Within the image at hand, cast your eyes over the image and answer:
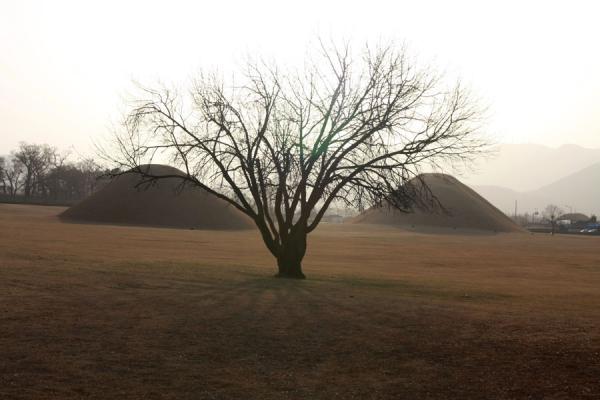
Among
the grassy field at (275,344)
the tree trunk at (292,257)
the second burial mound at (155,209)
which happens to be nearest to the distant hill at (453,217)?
the second burial mound at (155,209)

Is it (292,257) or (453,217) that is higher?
(453,217)

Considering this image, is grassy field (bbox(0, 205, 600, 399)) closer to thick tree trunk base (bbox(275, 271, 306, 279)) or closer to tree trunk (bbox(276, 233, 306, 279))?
thick tree trunk base (bbox(275, 271, 306, 279))

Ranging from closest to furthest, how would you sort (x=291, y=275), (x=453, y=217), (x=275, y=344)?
(x=275, y=344), (x=291, y=275), (x=453, y=217)

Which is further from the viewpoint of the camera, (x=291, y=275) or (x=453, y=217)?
(x=453, y=217)

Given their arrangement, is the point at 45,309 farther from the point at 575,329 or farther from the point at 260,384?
the point at 575,329

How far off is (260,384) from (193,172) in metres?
17.2

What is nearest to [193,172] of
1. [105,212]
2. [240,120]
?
[240,120]

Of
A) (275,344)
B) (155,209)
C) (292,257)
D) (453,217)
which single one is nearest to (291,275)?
(292,257)

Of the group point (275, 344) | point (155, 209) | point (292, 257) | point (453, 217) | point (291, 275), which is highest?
point (453, 217)

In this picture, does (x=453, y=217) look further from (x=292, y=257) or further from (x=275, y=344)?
(x=275, y=344)

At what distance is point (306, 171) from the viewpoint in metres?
23.1

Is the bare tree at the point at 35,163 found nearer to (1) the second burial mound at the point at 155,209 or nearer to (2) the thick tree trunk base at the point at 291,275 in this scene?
(1) the second burial mound at the point at 155,209

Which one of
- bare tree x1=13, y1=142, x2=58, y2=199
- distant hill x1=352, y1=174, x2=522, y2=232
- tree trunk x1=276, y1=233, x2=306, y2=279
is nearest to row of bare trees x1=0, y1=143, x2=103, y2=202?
bare tree x1=13, y1=142, x2=58, y2=199

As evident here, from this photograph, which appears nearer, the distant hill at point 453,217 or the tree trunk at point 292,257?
the tree trunk at point 292,257
